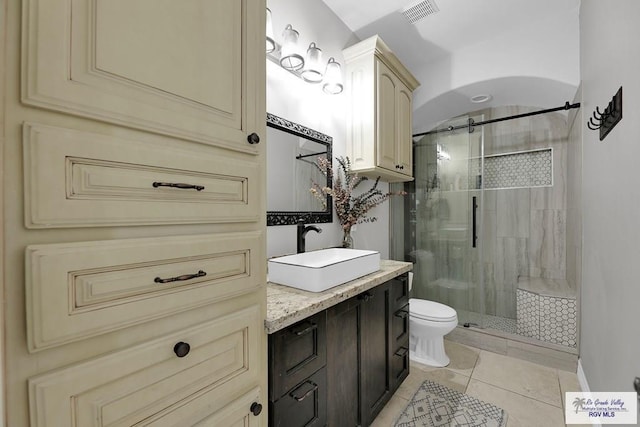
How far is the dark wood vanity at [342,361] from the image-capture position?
104 cm

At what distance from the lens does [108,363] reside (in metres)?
0.61

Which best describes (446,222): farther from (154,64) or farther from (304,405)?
(154,64)

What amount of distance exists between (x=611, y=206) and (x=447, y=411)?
4.83ft

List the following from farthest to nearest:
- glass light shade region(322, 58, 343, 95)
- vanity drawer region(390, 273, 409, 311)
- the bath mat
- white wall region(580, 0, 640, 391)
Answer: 1. glass light shade region(322, 58, 343, 95)
2. vanity drawer region(390, 273, 409, 311)
3. the bath mat
4. white wall region(580, 0, 640, 391)

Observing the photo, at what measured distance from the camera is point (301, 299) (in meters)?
1.18

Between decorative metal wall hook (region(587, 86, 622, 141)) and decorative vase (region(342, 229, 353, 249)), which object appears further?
decorative vase (region(342, 229, 353, 249))

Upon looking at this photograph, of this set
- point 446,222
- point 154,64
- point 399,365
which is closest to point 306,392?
point 399,365

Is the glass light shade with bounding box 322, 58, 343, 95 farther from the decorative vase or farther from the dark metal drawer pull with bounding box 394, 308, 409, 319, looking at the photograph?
the dark metal drawer pull with bounding box 394, 308, 409, 319

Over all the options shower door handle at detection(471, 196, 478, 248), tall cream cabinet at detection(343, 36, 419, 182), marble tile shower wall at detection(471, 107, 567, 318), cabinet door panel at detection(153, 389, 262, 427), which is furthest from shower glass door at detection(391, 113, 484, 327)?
cabinet door panel at detection(153, 389, 262, 427)

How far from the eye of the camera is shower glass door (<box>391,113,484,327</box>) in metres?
2.98

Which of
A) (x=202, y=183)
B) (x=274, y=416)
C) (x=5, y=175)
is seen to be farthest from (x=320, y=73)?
(x=274, y=416)

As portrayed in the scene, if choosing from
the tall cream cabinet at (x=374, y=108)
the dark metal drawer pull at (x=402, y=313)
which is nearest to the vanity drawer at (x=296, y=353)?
the dark metal drawer pull at (x=402, y=313)

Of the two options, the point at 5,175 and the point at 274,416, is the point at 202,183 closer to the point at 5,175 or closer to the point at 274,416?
the point at 5,175

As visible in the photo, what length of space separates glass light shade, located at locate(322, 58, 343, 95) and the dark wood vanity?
1406 mm
